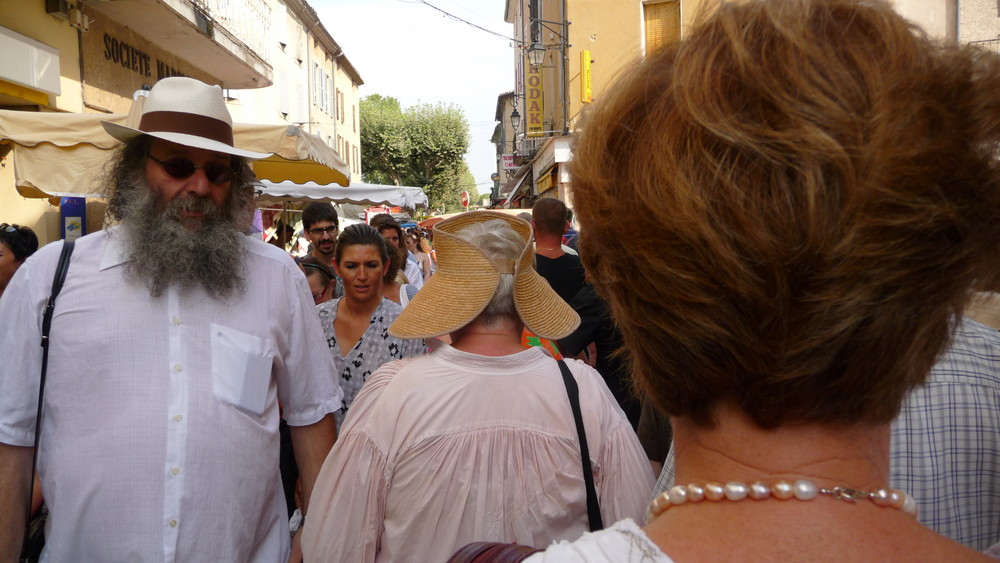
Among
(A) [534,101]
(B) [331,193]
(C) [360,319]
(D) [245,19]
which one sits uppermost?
(D) [245,19]

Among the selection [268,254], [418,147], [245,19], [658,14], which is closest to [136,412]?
[268,254]

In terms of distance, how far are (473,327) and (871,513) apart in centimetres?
157

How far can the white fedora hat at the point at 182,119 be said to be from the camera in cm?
241

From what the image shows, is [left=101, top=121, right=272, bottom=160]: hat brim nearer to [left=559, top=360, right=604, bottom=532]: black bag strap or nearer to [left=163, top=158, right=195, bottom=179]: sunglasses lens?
[left=163, top=158, right=195, bottom=179]: sunglasses lens

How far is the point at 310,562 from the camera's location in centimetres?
210

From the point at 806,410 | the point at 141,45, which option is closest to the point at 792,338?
the point at 806,410

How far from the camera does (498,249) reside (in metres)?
2.41

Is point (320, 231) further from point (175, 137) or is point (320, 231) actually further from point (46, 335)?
point (46, 335)

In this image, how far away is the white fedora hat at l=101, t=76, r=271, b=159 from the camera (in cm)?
241

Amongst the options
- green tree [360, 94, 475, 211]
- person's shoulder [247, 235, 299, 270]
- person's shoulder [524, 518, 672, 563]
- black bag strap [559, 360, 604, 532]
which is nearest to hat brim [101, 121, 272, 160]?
person's shoulder [247, 235, 299, 270]

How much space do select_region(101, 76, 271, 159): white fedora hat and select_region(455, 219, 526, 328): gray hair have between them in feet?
2.95

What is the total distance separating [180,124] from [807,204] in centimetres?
224

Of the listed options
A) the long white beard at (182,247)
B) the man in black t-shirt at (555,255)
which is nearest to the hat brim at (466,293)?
the long white beard at (182,247)

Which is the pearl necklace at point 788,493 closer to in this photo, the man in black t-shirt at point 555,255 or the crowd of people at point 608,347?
the crowd of people at point 608,347
